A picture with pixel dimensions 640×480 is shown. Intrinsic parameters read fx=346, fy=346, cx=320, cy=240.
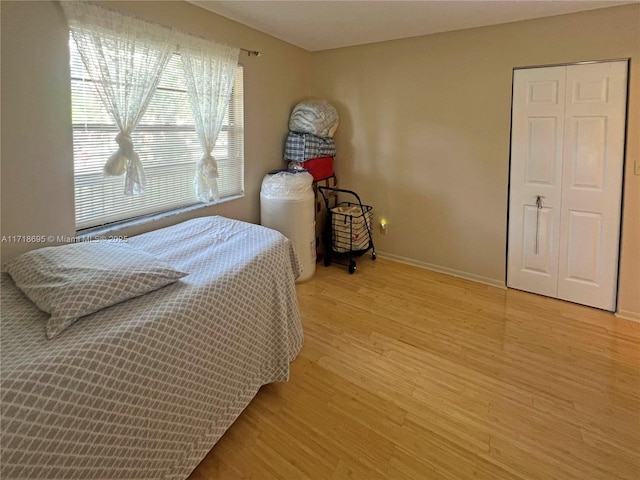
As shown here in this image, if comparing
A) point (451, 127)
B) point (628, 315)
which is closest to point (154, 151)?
point (451, 127)

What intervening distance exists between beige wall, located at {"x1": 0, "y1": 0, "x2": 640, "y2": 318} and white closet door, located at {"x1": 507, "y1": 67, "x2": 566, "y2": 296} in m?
0.10

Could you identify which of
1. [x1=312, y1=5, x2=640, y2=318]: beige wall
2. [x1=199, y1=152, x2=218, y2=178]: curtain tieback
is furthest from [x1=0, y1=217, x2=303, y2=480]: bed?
[x1=312, y1=5, x2=640, y2=318]: beige wall

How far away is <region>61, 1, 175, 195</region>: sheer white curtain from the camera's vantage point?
1961mm

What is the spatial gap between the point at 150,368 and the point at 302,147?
2725mm

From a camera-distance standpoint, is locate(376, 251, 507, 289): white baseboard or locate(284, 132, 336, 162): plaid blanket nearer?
locate(376, 251, 507, 289): white baseboard

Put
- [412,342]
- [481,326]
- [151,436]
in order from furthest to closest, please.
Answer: [481,326] < [412,342] < [151,436]

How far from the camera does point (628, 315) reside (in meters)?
2.73

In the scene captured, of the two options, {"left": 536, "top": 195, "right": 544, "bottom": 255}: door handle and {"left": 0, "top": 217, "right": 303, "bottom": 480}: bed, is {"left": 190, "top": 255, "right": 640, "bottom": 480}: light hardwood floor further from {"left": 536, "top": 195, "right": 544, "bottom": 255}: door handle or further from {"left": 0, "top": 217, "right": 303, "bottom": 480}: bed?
{"left": 536, "top": 195, "right": 544, "bottom": 255}: door handle

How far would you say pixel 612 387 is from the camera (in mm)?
1979

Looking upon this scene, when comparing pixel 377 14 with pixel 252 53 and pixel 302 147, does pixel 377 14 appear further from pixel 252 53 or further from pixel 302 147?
pixel 302 147

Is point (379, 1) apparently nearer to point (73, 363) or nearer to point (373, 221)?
point (373, 221)

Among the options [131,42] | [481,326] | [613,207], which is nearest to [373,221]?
[481,326]

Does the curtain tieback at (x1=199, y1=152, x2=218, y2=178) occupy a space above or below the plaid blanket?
below

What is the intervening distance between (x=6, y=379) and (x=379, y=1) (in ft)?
9.74
